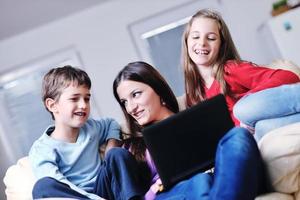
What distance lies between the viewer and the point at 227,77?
1.24 m

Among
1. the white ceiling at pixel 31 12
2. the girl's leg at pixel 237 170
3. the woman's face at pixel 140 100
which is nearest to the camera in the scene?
the girl's leg at pixel 237 170

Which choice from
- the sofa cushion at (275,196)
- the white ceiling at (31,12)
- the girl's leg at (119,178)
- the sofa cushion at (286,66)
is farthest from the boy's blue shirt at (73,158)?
the white ceiling at (31,12)

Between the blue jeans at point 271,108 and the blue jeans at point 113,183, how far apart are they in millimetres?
370

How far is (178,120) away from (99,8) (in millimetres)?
2260

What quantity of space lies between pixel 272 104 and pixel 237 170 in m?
0.32

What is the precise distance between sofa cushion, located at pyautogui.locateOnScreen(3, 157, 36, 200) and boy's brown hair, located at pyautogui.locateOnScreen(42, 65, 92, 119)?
0.29m

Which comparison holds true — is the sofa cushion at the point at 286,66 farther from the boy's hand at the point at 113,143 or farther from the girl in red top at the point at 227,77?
the boy's hand at the point at 113,143

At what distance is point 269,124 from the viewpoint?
1.02 metres

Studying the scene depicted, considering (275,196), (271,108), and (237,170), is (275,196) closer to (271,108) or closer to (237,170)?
(237,170)

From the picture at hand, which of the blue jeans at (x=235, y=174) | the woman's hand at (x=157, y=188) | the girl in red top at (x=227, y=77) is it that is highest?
the girl in red top at (x=227, y=77)

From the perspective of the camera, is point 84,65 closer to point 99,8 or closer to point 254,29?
point 99,8

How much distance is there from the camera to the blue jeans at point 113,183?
0.99 meters

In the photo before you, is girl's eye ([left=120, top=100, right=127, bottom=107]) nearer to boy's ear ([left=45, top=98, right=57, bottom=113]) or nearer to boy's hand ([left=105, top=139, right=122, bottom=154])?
boy's hand ([left=105, top=139, right=122, bottom=154])

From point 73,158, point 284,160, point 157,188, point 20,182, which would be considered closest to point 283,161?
point 284,160
